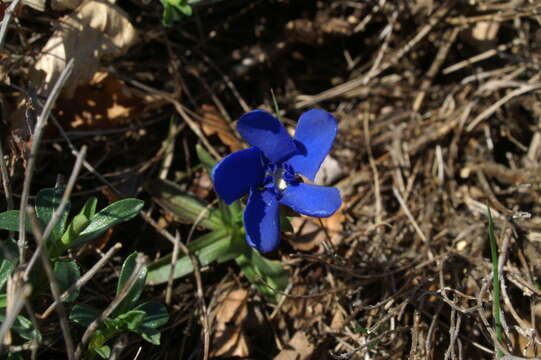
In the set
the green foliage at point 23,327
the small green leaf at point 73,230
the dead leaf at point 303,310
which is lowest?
the dead leaf at point 303,310

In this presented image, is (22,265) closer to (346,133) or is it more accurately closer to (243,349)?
(243,349)

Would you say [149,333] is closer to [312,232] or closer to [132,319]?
[132,319]

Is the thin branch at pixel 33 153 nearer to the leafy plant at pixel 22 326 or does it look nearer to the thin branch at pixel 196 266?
the leafy plant at pixel 22 326

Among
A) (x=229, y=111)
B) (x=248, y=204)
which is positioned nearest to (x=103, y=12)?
(x=229, y=111)

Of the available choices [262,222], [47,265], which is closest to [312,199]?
[262,222]

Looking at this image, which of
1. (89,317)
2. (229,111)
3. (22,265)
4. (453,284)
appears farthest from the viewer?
(229,111)

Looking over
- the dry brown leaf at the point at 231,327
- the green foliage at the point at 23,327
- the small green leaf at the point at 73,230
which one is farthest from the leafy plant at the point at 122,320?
the dry brown leaf at the point at 231,327
